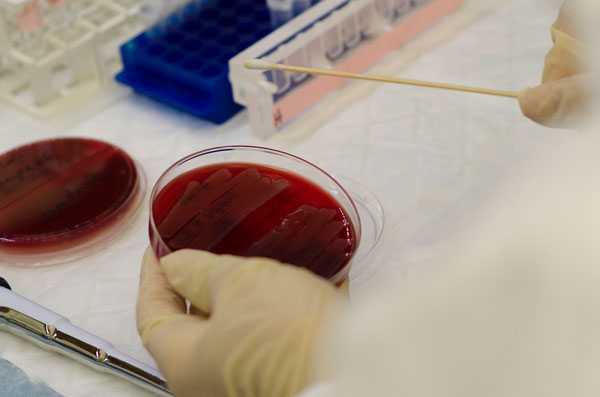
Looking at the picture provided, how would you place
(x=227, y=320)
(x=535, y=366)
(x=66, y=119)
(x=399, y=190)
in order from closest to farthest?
(x=535, y=366), (x=227, y=320), (x=399, y=190), (x=66, y=119)

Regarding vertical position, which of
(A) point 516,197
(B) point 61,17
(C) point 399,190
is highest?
(A) point 516,197

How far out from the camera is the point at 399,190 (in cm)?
94

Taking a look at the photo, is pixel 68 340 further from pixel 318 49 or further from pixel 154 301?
pixel 318 49

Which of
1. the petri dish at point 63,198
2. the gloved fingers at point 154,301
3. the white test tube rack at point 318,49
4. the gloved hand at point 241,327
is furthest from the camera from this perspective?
the white test tube rack at point 318,49

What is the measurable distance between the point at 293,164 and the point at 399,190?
0.18 meters

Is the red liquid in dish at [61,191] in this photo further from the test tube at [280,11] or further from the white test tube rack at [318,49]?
the test tube at [280,11]

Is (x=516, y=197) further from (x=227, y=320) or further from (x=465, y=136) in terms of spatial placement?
(x=465, y=136)

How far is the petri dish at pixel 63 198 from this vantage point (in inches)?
34.2

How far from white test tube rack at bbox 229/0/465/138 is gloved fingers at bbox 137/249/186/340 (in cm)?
33

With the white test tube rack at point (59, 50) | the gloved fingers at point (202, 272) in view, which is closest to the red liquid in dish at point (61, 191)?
the white test tube rack at point (59, 50)

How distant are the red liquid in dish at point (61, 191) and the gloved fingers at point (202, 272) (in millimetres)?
234

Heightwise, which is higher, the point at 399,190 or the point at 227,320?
the point at 227,320

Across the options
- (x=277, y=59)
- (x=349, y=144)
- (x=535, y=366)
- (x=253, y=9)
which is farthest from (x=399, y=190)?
(x=535, y=366)

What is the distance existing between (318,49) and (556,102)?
37 centimetres
